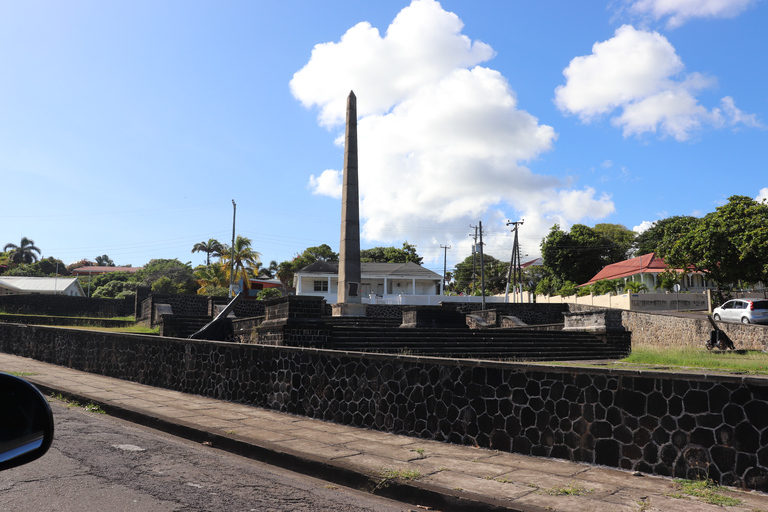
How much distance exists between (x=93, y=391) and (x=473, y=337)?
36.7ft

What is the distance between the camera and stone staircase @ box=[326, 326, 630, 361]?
52.6ft

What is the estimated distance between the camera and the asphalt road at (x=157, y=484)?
176 inches

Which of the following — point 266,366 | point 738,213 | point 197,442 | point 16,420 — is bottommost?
point 197,442

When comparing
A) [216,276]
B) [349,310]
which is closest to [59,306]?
[216,276]

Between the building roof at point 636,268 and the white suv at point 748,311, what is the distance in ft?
90.4

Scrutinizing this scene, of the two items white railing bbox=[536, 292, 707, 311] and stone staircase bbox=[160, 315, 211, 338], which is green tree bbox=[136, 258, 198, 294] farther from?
white railing bbox=[536, 292, 707, 311]

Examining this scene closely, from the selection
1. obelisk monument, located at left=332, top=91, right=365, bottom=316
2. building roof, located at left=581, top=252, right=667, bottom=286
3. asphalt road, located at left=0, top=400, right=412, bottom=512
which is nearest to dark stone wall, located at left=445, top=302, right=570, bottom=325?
obelisk monument, located at left=332, top=91, right=365, bottom=316

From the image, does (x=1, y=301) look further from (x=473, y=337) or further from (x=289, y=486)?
(x=289, y=486)

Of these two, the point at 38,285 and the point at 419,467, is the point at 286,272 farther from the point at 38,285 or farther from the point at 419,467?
the point at 419,467

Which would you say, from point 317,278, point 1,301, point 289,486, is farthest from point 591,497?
point 317,278

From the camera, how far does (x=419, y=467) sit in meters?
5.68

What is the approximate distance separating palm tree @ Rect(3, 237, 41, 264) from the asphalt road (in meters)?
112

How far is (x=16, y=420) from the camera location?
72.9 inches

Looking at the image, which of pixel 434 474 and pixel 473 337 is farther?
pixel 473 337
